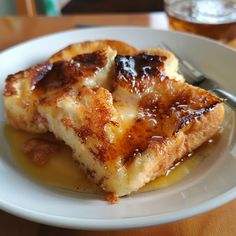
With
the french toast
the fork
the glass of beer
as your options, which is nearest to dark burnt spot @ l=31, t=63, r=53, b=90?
the french toast

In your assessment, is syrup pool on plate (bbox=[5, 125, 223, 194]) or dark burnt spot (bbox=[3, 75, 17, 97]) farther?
dark burnt spot (bbox=[3, 75, 17, 97])

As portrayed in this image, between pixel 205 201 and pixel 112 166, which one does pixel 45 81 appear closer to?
pixel 112 166

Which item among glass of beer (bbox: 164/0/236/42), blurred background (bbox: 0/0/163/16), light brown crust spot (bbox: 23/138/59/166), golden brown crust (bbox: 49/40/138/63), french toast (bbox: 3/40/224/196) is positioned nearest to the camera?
french toast (bbox: 3/40/224/196)

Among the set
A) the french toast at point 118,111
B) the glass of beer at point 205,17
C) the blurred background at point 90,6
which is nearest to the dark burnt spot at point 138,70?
the french toast at point 118,111

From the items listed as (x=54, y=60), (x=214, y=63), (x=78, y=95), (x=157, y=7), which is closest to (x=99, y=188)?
(x=78, y=95)

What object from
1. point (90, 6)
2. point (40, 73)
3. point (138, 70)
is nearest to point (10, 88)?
point (40, 73)

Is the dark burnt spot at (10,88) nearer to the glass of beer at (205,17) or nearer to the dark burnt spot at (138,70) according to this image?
the dark burnt spot at (138,70)

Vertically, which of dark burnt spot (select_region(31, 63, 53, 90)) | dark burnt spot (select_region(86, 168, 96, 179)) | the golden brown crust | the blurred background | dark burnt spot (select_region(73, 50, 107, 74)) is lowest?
the blurred background

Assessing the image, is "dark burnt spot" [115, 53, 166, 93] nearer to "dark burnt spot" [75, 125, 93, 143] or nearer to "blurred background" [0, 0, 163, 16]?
"dark burnt spot" [75, 125, 93, 143]
